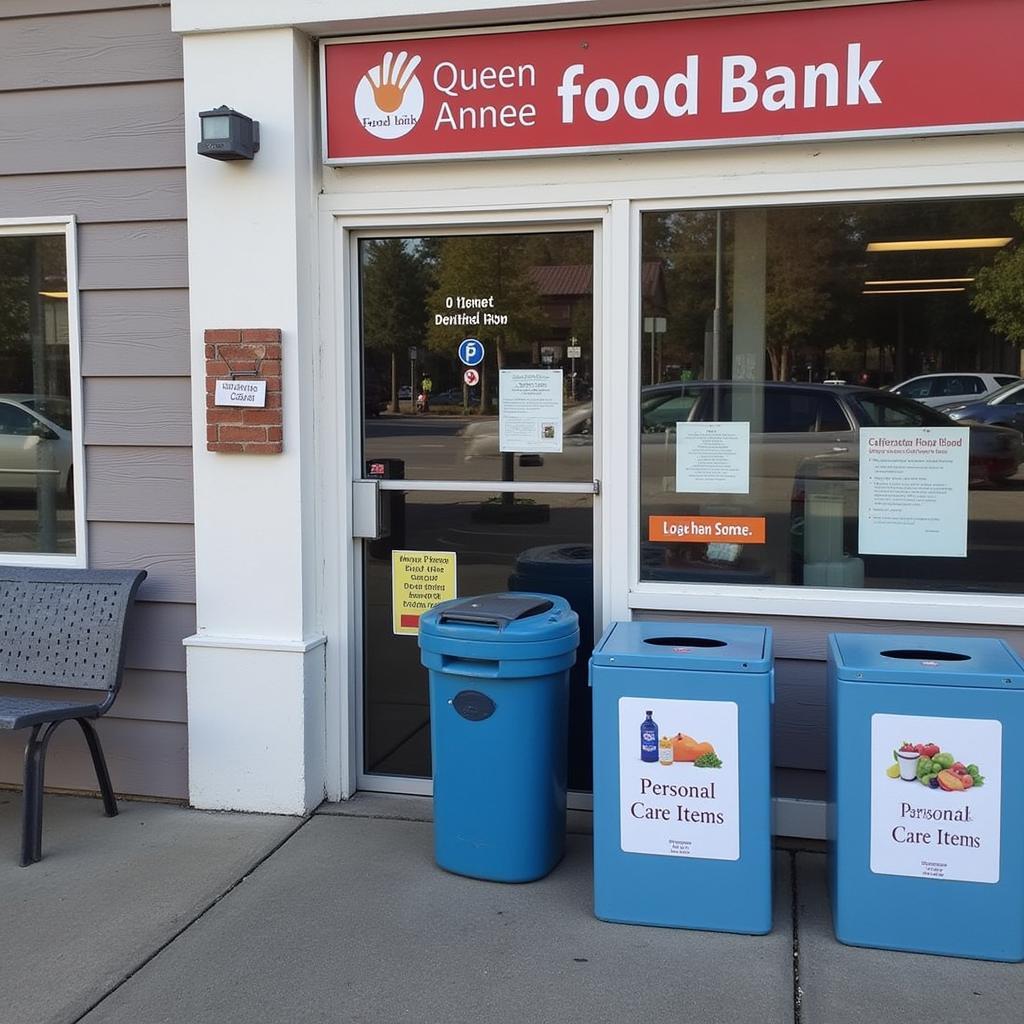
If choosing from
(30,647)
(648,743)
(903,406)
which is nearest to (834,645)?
(648,743)

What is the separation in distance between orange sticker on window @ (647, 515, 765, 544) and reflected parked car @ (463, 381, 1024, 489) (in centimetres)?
11

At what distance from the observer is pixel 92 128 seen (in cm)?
464

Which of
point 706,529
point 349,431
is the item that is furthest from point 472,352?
point 706,529

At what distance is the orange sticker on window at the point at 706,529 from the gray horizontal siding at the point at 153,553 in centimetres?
191

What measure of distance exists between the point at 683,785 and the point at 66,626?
2.62 metres

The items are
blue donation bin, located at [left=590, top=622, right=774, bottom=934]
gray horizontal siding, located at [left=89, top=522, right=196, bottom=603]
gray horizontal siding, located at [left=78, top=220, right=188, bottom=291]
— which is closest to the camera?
blue donation bin, located at [left=590, top=622, right=774, bottom=934]

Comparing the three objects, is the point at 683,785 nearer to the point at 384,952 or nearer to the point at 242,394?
the point at 384,952

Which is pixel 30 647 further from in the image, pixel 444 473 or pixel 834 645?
pixel 834 645

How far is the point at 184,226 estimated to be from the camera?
457 cm

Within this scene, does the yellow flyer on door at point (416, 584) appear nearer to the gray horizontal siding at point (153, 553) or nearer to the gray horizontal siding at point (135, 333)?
the gray horizontal siding at point (153, 553)

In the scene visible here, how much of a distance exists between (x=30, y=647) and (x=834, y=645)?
3.18 m

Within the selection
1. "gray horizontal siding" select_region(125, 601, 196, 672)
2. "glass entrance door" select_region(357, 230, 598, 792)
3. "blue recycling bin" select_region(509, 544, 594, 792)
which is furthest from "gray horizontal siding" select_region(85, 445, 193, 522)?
"blue recycling bin" select_region(509, 544, 594, 792)

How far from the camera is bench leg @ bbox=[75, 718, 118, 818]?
14.7 ft

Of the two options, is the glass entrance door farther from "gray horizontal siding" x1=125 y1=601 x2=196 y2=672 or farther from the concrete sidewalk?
the concrete sidewalk
